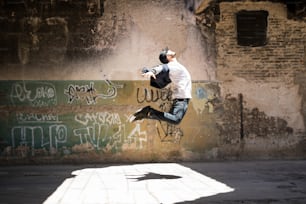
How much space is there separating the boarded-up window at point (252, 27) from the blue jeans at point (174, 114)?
4661mm

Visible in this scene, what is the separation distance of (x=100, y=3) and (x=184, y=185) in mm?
6137

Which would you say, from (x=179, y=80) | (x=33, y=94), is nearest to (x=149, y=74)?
(x=179, y=80)

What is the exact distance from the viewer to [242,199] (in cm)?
552

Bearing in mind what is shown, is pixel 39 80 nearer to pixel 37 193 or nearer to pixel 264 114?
pixel 37 193

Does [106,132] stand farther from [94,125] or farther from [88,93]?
[88,93]

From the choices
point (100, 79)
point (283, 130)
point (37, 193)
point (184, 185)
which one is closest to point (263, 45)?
point (283, 130)

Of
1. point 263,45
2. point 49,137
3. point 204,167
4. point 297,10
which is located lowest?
point 204,167

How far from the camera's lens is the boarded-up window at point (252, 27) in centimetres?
1123

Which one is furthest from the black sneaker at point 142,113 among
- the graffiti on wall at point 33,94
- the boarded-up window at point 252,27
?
the boarded-up window at point 252,27

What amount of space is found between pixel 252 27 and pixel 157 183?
6.10m

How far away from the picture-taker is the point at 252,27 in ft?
37.0

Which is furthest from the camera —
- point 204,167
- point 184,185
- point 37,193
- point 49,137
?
point 49,137

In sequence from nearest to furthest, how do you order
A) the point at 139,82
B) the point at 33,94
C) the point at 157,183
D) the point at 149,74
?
the point at 149,74 → the point at 157,183 → the point at 33,94 → the point at 139,82

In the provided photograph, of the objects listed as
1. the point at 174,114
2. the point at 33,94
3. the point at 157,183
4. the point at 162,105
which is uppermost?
the point at 33,94
